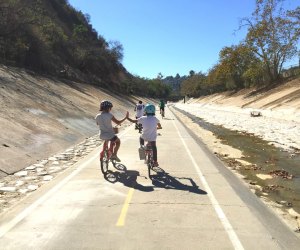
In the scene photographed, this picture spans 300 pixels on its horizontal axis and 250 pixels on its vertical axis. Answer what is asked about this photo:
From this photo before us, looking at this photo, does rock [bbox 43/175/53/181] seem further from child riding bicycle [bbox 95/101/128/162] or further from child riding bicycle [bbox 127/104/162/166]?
child riding bicycle [bbox 127/104/162/166]

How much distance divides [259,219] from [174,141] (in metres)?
13.7

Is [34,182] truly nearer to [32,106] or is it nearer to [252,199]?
[252,199]

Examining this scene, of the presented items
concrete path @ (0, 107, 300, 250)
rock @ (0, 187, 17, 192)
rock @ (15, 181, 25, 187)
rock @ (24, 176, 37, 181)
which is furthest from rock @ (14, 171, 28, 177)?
rock @ (0, 187, 17, 192)

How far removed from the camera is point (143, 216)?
8.03 meters

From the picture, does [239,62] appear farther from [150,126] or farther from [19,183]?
[19,183]

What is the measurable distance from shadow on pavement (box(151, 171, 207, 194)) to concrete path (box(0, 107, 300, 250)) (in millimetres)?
11

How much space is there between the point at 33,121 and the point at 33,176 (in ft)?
32.9

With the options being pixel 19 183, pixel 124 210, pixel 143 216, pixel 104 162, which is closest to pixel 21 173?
pixel 19 183

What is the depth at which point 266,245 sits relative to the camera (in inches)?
261

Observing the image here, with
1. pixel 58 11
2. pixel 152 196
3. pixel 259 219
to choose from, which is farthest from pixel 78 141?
pixel 58 11

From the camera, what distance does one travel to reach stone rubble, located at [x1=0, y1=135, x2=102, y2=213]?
9684mm

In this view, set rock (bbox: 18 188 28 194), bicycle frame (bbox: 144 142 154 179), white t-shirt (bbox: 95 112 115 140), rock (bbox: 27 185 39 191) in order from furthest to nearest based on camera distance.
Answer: white t-shirt (bbox: 95 112 115 140)
bicycle frame (bbox: 144 142 154 179)
rock (bbox: 27 185 39 191)
rock (bbox: 18 188 28 194)

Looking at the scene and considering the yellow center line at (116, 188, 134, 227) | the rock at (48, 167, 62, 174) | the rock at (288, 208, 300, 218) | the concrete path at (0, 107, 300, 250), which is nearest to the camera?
the concrete path at (0, 107, 300, 250)

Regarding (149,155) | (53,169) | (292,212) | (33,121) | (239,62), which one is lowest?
(53,169)
